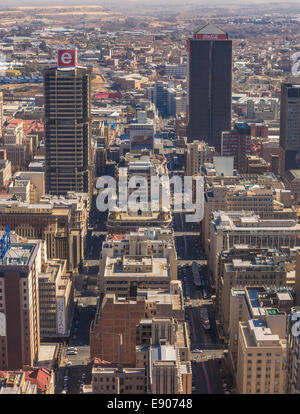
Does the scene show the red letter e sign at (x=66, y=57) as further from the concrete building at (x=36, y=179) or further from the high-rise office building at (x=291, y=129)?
the high-rise office building at (x=291, y=129)

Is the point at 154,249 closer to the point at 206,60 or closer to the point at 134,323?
the point at 134,323

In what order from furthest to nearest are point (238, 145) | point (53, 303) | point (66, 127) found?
point (238, 145), point (66, 127), point (53, 303)

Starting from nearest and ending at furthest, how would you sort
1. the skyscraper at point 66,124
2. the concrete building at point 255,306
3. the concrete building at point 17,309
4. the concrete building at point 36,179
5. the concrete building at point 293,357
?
the concrete building at point 293,357, the concrete building at point 255,306, the concrete building at point 17,309, the skyscraper at point 66,124, the concrete building at point 36,179

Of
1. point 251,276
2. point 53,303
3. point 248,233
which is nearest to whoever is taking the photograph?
point 53,303

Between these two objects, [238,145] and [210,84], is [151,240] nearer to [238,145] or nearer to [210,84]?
[238,145]

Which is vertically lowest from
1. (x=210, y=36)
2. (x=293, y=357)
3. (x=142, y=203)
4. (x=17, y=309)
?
(x=142, y=203)

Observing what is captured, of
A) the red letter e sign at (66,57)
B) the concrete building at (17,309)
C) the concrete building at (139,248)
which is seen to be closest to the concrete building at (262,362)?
the concrete building at (17,309)

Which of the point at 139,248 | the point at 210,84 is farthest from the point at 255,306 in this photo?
the point at 210,84
